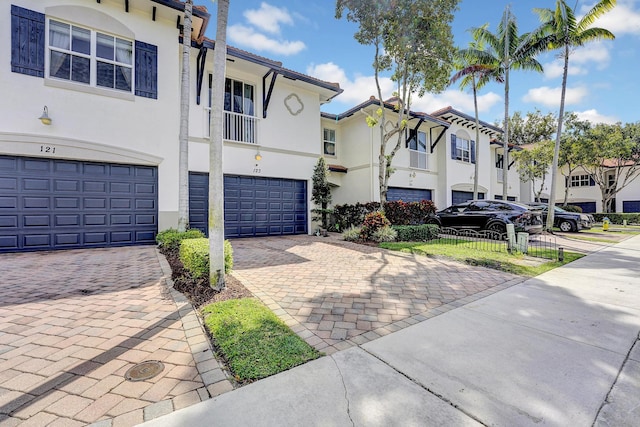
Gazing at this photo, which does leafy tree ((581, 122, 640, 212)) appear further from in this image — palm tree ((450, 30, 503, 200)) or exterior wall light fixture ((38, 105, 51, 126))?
exterior wall light fixture ((38, 105, 51, 126))

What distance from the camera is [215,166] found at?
14.5 ft

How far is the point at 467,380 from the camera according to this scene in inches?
94.3

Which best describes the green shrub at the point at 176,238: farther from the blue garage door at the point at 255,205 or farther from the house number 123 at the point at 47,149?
the house number 123 at the point at 47,149

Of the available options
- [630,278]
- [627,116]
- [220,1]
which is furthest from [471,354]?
[627,116]

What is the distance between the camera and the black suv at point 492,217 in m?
10.8

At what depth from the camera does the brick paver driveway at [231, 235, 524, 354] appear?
137 inches

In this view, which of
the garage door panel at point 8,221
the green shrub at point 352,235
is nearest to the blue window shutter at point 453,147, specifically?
the green shrub at point 352,235

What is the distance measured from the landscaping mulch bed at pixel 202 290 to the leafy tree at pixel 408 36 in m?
8.17

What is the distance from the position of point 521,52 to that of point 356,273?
1764 centimetres

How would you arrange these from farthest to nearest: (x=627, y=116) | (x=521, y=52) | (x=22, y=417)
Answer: (x=627, y=116) → (x=521, y=52) → (x=22, y=417)

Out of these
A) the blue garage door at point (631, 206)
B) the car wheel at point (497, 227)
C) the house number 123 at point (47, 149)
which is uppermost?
the house number 123 at point (47, 149)

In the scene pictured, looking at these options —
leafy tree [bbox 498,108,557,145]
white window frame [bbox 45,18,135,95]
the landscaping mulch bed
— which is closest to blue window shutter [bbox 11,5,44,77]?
white window frame [bbox 45,18,135,95]

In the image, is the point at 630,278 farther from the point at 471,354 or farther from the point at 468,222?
the point at 468,222

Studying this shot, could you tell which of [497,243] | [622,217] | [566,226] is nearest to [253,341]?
[497,243]
